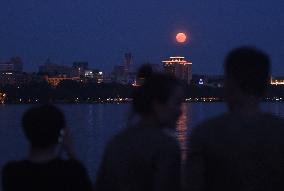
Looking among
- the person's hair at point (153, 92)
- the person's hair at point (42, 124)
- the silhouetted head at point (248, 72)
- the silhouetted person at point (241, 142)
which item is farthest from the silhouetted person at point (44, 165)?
the silhouetted head at point (248, 72)

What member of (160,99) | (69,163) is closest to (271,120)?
(160,99)

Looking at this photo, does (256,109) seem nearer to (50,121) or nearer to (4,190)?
(50,121)

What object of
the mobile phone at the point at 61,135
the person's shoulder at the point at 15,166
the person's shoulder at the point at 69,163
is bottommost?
the person's shoulder at the point at 15,166

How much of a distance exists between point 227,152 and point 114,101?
153848 millimetres

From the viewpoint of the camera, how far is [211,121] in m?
2.80

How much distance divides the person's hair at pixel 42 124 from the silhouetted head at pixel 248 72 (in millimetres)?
765

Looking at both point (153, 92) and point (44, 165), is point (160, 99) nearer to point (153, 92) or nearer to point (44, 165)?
point (153, 92)

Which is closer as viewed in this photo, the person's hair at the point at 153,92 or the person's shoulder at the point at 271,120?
the person's shoulder at the point at 271,120

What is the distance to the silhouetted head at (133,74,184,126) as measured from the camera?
3.02 m

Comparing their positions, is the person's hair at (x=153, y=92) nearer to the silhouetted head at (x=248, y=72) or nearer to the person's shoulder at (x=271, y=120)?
the silhouetted head at (x=248, y=72)

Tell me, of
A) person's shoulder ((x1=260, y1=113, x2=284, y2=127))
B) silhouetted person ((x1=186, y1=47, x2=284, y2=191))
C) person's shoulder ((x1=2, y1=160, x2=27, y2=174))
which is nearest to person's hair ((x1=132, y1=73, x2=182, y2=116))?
silhouetted person ((x1=186, y1=47, x2=284, y2=191))

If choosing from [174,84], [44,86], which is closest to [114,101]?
[44,86]

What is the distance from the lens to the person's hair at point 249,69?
9.39ft

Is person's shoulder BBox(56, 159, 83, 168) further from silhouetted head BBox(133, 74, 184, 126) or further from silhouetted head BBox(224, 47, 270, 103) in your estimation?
silhouetted head BBox(224, 47, 270, 103)
